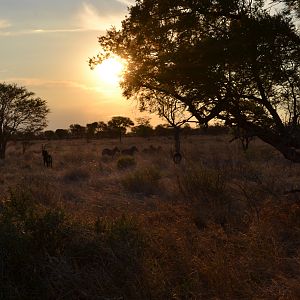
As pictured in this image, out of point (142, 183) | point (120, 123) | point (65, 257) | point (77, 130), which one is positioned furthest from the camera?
point (77, 130)

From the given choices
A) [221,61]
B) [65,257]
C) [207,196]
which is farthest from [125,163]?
[65,257]

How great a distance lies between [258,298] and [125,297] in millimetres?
1546

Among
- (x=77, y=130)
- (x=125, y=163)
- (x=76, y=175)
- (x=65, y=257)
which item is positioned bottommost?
(x=76, y=175)

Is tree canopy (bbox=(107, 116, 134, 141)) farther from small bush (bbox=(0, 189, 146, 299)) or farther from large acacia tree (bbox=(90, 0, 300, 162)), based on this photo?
small bush (bbox=(0, 189, 146, 299))

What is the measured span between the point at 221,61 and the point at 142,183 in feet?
26.8

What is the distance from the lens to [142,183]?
16172 millimetres

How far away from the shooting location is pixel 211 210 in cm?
1038

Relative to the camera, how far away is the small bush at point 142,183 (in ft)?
51.3

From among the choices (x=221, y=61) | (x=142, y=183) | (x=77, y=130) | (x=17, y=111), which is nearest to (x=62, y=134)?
(x=77, y=130)

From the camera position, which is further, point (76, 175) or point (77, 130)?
point (77, 130)

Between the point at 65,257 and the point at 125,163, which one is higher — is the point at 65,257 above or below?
above

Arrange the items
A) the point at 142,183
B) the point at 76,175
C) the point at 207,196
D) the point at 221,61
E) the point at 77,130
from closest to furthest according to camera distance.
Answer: the point at 221,61
the point at 207,196
the point at 142,183
the point at 76,175
the point at 77,130

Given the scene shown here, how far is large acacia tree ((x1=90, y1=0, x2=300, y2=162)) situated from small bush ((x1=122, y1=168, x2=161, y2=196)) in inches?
233

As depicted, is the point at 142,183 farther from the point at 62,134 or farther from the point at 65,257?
the point at 62,134
